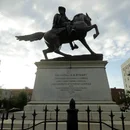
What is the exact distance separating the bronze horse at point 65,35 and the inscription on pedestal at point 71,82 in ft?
3.84

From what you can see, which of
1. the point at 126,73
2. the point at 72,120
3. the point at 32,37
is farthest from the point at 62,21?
the point at 126,73

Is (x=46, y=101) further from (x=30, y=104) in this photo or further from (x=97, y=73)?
(x=97, y=73)

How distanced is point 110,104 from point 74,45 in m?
3.59

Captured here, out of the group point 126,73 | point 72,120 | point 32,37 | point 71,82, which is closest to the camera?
point 72,120

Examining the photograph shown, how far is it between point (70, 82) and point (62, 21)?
3251 millimetres

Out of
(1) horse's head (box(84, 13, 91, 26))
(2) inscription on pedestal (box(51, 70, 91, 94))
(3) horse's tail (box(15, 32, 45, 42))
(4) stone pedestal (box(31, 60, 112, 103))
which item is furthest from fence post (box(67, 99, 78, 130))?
(1) horse's head (box(84, 13, 91, 26))

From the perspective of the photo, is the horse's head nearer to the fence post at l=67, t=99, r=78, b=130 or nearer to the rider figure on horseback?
the rider figure on horseback

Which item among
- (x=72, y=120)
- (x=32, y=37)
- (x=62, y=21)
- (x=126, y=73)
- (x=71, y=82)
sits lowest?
(x=72, y=120)

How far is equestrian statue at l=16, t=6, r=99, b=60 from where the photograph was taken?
310 inches

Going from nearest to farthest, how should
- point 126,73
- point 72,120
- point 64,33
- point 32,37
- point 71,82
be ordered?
point 72,120
point 71,82
point 64,33
point 32,37
point 126,73

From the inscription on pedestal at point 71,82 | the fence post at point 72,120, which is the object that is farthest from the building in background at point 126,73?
the fence post at point 72,120

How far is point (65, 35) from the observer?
26.7 ft

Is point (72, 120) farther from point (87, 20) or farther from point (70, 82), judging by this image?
point (87, 20)

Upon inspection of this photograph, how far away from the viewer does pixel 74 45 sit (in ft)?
28.4
